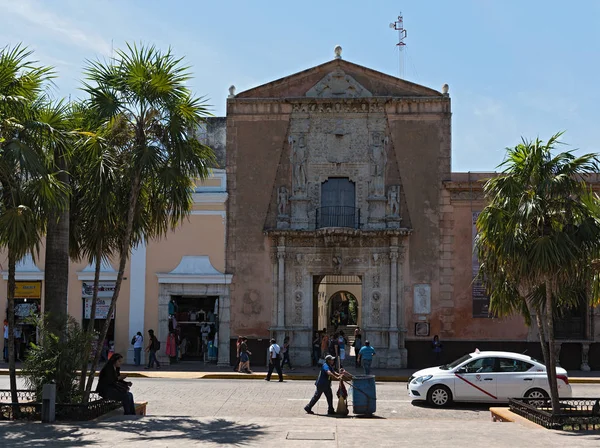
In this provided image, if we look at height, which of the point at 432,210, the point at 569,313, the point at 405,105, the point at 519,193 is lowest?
the point at 569,313

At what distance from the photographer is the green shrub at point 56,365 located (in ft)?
47.2

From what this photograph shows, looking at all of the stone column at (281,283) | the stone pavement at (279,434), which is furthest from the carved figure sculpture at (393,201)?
the stone pavement at (279,434)

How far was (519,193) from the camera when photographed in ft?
49.1

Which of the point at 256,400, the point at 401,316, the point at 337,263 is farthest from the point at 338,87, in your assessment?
the point at 256,400

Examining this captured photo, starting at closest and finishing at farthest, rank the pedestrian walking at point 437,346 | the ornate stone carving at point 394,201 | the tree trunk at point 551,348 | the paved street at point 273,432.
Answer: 1. the paved street at point 273,432
2. the tree trunk at point 551,348
3. the pedestrian walking at point 437,346
4. the ornate stone carving at point 394,201

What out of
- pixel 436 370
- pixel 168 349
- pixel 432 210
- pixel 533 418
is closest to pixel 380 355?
pixel 432 210

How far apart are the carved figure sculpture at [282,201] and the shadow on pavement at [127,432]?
1681 centimetres

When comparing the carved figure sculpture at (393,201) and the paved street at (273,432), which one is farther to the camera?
the carved figure sculpture at (393,201)

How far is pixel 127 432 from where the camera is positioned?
12.6 meters

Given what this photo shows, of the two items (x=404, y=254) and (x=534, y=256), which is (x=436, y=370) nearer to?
(x=534, y=256)

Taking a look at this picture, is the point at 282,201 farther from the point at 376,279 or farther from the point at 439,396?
the point at 439,396

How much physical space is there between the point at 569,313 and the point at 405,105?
382 inches

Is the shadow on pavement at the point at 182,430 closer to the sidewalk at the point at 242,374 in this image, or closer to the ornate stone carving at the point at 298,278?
the sidewalk at the point at 242,374

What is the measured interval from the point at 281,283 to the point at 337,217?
3.21m
